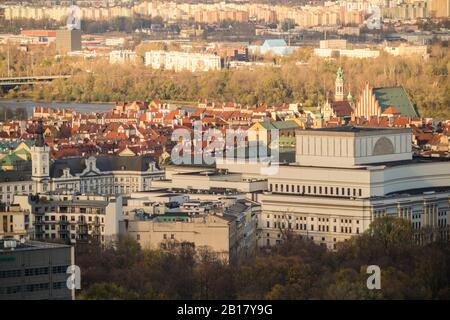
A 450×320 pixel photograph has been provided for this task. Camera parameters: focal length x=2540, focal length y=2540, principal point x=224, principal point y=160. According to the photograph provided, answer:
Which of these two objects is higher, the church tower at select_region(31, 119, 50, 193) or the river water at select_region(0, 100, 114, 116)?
the church tower at select_region(31, 119, 50, 193)

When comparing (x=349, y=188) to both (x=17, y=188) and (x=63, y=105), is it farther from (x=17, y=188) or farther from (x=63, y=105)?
(x=63, y=105)

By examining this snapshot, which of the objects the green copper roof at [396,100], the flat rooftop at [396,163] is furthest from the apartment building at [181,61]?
the flat rooftop at [396,163]

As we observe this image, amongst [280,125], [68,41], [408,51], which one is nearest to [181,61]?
[408,51]

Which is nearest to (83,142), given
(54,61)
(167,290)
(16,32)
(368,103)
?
(368,103)

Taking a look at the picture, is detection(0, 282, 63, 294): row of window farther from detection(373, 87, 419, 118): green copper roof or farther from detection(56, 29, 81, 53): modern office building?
detection(56, 29, 81, 53): modern office building

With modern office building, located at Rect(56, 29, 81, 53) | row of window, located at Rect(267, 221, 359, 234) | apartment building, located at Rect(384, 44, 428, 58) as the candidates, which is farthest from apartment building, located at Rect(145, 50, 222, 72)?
row of window, located at Rect(267, 221, 359, 234)

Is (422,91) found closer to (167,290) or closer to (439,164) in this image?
(439,164)
